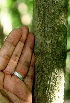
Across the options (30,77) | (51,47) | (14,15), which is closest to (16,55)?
(30,77)

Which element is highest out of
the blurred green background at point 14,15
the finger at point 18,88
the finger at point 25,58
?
the blurred green background at point 14,15

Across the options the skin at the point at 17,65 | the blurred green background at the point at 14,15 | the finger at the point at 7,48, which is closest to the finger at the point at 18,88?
the skin at the point at 17,65

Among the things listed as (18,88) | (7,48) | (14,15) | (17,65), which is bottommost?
(18,88)

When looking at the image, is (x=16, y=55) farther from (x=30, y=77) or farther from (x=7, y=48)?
(x=30, y=77)

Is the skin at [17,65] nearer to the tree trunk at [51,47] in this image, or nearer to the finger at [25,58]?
the finger at [25,58]

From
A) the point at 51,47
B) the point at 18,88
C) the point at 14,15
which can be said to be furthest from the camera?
the point at 14,15

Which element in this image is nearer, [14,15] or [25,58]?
[25,58]

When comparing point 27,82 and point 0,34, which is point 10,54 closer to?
point 27,82
